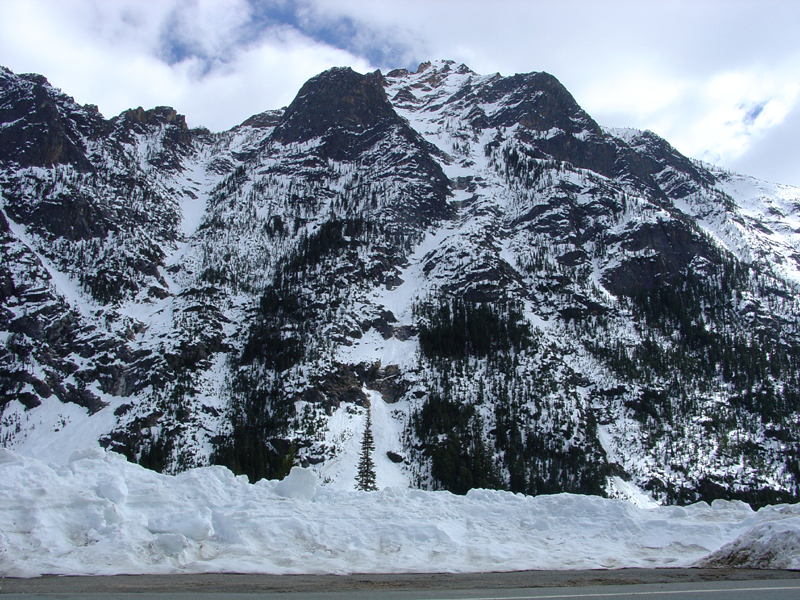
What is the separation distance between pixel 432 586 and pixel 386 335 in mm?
124494

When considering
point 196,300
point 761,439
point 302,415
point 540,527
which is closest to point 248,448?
point 302,415

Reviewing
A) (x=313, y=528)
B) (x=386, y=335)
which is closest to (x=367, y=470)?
(x=386, y=335)

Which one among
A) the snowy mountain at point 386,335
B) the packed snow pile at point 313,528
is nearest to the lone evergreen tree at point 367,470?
the snowy mountain at point 386,335

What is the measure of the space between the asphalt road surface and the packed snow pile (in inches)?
23.4

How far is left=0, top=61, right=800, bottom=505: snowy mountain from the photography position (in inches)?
4158

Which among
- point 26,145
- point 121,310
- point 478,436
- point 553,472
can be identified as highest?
point 26,145

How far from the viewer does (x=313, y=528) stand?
55.3ft

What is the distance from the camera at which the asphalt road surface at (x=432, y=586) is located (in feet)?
40.9

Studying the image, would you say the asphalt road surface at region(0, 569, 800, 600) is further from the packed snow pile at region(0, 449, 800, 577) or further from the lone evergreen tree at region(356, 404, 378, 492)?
the lone evergreen tree at region(356, 404, 378, 492)

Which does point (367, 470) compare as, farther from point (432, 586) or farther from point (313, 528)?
point (432, 586)

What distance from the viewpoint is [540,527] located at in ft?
62.4

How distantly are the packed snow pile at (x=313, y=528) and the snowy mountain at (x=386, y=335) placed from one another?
8005 centimetres

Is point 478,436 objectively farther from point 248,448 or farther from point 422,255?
point 422,255

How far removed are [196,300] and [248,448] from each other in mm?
55609
